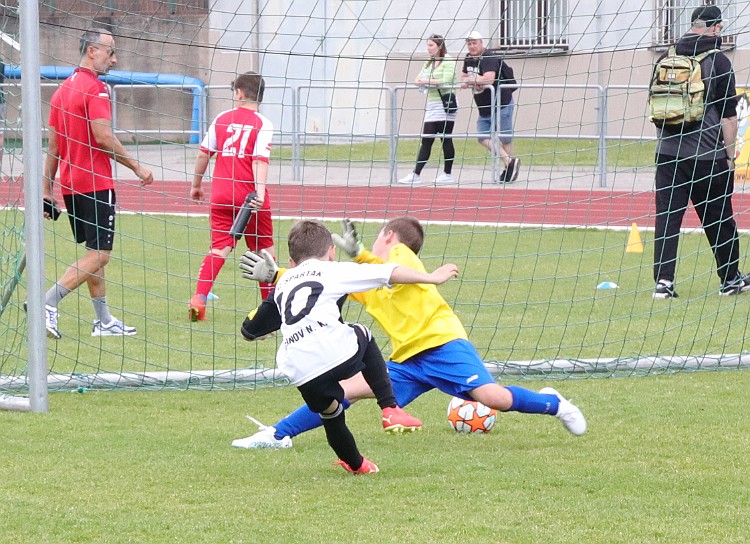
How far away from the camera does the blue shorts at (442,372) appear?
5363 mm

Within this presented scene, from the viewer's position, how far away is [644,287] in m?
9.97

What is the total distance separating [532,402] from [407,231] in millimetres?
954

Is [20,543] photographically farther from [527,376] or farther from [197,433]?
[527,376]

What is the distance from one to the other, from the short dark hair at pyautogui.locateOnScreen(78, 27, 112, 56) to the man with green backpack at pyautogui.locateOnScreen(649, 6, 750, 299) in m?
3.77

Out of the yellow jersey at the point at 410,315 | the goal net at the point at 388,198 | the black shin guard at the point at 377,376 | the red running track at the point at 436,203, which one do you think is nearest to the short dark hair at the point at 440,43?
the goal net at the point at 388,198

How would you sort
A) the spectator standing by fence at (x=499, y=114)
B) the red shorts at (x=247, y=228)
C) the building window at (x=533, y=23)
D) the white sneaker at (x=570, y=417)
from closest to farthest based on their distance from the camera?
the white sneaker at (x=570, y=417) → the red shorts at (x=247, y=228) → the building window at (x=533, y=23) → the spectator standing by fence at (x=499, y=114)

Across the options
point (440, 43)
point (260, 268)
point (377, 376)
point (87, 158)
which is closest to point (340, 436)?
point (377, 376)

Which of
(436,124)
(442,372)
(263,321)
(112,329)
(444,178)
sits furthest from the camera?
(436,124)

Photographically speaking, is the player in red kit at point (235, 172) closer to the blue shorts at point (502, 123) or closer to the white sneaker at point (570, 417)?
the white sneaker at point (570, 417)

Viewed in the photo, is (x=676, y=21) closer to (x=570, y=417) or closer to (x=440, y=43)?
(x=440, y=43)

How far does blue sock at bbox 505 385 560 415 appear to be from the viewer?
210 inches

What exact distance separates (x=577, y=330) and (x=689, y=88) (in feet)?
6.10

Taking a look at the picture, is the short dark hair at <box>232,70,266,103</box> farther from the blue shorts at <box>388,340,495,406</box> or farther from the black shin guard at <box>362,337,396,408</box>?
the black shin guard at <box>362,337,396,408</box>

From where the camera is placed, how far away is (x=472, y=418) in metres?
5.70
